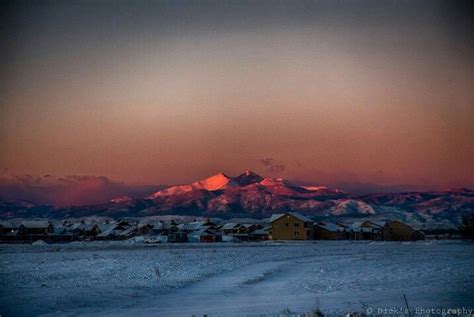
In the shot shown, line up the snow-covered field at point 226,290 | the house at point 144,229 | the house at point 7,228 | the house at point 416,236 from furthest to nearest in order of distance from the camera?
the house at point 144,229, the house at point 7,228, the house at point 416,236, the snow-covered field at point 226,290

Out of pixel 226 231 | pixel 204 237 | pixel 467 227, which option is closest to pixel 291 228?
pixel 204 237

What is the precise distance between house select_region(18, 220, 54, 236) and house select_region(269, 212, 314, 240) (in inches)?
1673

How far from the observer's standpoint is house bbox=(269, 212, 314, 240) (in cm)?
8438

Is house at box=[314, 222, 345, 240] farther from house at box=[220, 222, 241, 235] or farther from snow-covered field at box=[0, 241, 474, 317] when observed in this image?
snow-covered field at box=[0, 241, 474, 317]

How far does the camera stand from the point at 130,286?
1778 cm

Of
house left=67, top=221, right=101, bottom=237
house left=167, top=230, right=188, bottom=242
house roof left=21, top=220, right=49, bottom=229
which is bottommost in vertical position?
house left=167, top=230, right=188, bottom=242

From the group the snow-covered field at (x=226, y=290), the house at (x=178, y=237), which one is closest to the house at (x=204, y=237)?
the house at (x=178, y=237)

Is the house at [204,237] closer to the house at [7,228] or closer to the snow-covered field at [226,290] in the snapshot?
the house at [7,228]

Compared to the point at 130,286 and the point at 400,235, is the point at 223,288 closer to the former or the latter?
the point at 130,286

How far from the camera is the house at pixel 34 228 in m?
97.8

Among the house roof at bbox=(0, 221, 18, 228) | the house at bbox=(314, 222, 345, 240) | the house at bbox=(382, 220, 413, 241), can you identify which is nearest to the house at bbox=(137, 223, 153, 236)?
the house roof at bbox=(0, 221, 18, 228)

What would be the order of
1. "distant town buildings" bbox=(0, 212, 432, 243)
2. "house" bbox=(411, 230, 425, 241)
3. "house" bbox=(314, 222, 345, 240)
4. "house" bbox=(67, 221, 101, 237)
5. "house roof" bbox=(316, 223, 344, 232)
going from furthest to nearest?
"house" bbox=(67, 221, 101, 237) → "house roof" bbox=(316, 223, 344, 232) → "house" bbox=(411, 230, 425, 241) → "house" bbox=(314, 222, 345, 240) → "distant town buildings" bbox=(0, 212, 432, 243)

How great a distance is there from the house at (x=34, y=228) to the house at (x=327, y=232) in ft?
160

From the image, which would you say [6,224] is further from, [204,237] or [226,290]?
[226,290]
